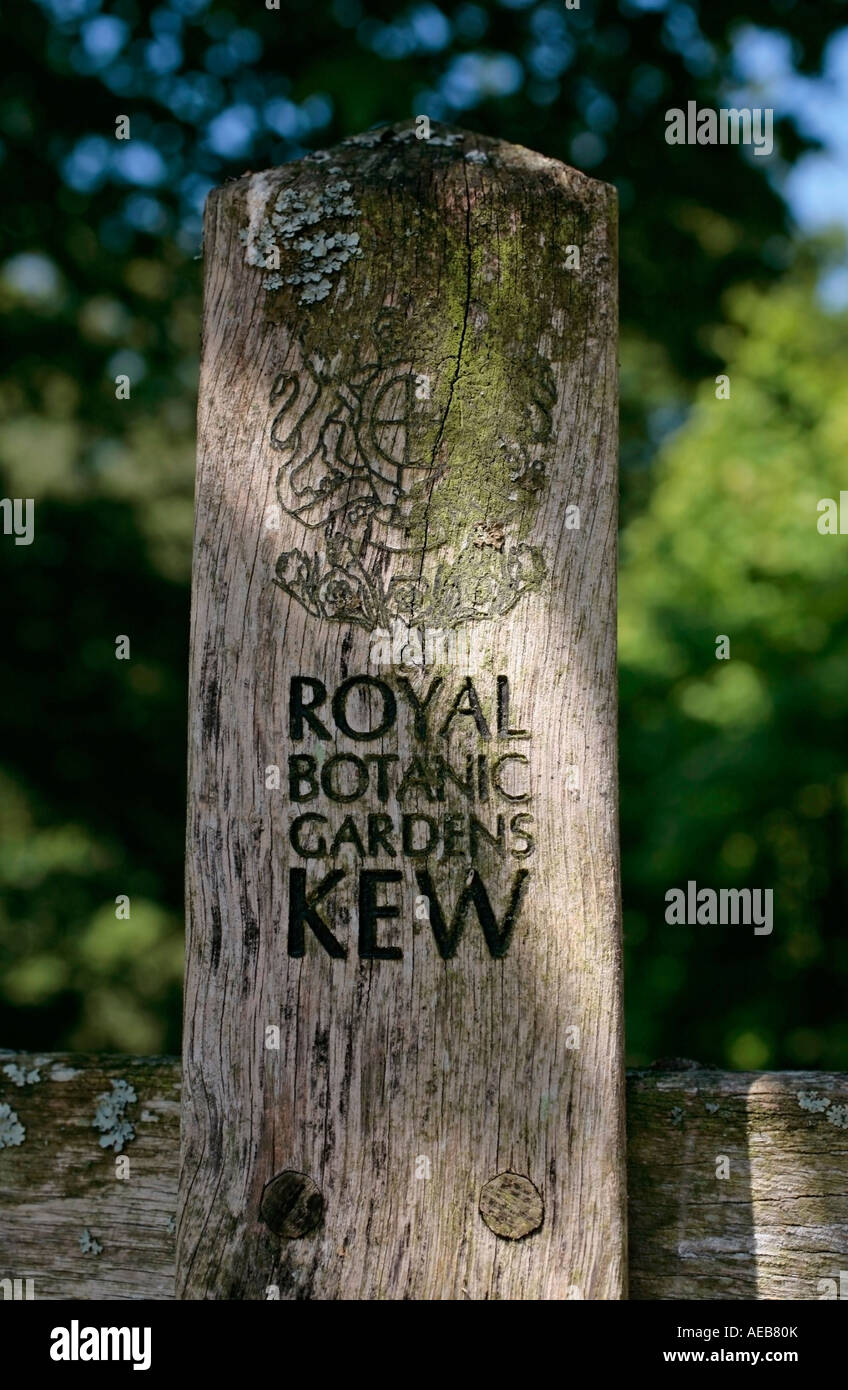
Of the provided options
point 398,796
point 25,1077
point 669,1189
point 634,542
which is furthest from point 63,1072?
point 634,542

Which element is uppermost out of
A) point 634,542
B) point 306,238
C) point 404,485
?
point 634,542

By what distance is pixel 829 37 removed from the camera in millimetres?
3430

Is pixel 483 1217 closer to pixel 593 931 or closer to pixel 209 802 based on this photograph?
pixel 593 931

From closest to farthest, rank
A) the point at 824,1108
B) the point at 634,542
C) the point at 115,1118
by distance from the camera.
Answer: the point at 824,1108
the point at 115,1118
the point at 634,542

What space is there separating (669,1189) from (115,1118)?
2.29 feet

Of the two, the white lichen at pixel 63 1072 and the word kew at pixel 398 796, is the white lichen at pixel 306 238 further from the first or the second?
the white lichen at pixel 63 1072

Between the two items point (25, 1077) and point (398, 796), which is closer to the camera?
point (398, 796)

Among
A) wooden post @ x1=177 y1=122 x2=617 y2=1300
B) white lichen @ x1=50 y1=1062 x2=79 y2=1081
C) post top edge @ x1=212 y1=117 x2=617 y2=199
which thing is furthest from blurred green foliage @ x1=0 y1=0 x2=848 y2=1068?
white lichen @ x1=50 y1=1062 x2=79 y2=1081

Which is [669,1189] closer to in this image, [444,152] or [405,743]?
[405,743]

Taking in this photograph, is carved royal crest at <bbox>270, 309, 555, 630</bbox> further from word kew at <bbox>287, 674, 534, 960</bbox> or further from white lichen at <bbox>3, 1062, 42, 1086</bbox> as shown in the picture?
white lichen at <bbox>3, 1062, 42, 1086</bbox>

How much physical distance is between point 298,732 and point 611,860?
40cm

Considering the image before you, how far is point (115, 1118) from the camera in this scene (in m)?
1.50

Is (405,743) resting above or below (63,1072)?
above

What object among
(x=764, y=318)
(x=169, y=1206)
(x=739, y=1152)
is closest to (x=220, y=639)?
(x=169, y=1206)
